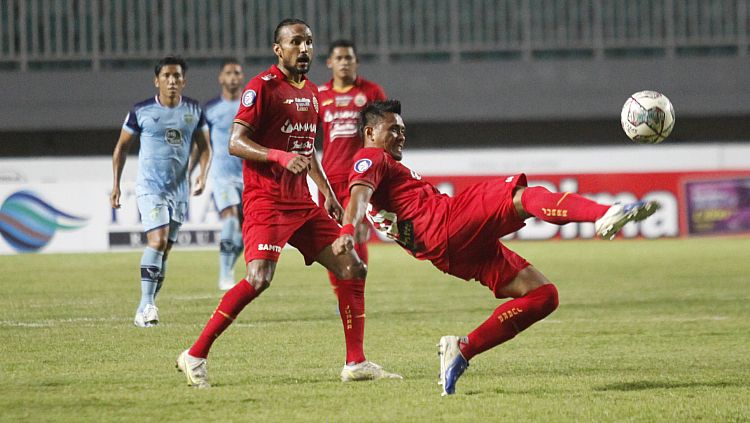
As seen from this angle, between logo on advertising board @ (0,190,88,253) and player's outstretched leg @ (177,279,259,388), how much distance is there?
43.5 ft

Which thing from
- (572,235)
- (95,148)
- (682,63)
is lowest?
(572,235)

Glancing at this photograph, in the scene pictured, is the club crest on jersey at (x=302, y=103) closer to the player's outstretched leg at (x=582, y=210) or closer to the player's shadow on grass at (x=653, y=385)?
the player's outstretched leg at (x=582, y=210)

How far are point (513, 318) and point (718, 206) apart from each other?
15772 millimetres

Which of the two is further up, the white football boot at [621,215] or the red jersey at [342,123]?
the red jersey at [342,123]

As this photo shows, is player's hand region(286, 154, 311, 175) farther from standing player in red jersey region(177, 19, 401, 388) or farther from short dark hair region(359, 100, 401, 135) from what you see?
short dark hair region(359, 100, 401, 135)

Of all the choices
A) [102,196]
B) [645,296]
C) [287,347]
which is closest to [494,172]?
[102,196]

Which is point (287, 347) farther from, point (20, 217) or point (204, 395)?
point (20, 217)

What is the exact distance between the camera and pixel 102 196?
18625mm

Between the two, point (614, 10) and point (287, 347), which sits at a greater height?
point (614, 10)

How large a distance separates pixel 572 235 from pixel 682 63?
5.36m

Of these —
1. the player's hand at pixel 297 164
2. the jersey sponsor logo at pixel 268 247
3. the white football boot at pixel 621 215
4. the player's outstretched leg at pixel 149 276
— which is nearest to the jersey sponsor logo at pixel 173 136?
the player's outstretched leg at pixel 149 276

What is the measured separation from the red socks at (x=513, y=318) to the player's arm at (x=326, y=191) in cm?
112

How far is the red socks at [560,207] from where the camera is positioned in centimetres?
499

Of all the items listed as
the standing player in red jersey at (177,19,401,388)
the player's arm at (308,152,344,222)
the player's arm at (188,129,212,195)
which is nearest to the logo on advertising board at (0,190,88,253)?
the player's arm at (188,129,212,195)
